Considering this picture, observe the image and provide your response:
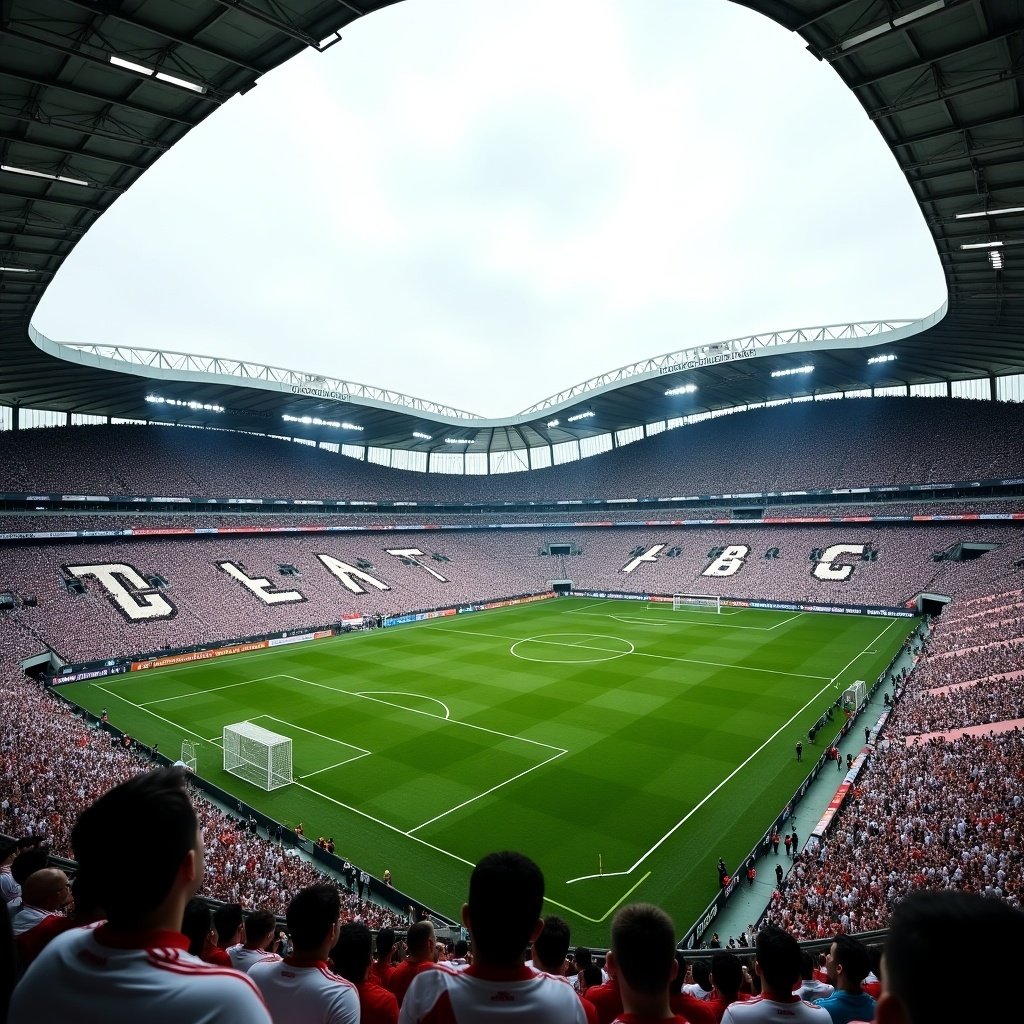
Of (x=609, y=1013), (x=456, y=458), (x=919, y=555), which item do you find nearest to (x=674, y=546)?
(x=919, y=555)

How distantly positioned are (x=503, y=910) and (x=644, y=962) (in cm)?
64

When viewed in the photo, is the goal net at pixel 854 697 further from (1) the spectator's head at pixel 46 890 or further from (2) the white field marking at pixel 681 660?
(1) the spectator's head at pixel 46 890

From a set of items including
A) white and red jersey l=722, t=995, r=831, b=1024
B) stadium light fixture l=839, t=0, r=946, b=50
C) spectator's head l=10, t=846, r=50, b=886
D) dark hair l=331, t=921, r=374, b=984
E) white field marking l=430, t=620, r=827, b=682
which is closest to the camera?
white and red jersey l=722, t=995, r=831, b=1024

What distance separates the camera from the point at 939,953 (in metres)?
1.53

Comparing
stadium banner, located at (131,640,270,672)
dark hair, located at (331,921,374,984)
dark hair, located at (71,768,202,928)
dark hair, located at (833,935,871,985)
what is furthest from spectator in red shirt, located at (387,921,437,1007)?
Result: stadium banner, located at (131,640,270,672)

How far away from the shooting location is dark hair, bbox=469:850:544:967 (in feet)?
8.91

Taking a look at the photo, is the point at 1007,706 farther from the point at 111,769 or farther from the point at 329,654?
the point at 329,654

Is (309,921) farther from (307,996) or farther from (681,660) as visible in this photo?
(681,660)

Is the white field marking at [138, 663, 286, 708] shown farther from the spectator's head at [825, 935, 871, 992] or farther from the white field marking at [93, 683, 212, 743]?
the spectator's head at [825, 935, 871, 992]

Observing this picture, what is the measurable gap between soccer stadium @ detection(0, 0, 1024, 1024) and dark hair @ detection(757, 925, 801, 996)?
3.69m

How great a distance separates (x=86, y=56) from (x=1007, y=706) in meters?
31.4

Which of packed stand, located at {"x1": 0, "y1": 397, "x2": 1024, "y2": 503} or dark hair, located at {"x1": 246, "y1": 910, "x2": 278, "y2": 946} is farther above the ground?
packed stand, located at {"x1": 0, "y1": 397, "x2": 1024, "y2": 503}

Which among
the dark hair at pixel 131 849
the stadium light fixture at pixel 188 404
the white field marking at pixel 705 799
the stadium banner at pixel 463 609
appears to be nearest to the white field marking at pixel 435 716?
the white field marking at pixel 705 799

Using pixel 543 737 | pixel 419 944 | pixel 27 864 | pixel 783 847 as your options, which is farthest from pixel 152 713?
pixel 419 944
